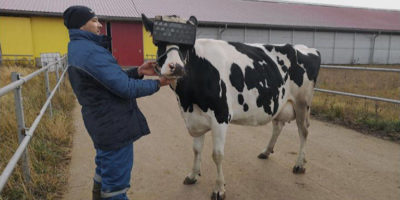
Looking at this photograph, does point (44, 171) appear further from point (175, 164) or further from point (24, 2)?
point (24, 2)

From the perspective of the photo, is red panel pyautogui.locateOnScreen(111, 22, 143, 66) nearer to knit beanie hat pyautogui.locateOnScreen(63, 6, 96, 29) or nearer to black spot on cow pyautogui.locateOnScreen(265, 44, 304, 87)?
black spot on cow pyautogui.locateOnScreen(265, 44, 304, 87)

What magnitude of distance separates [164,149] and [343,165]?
8.44 feet

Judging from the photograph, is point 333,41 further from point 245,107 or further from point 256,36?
point 245,107

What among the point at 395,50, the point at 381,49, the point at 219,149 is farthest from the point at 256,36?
the point at 219,149

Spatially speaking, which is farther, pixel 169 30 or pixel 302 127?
pixel 302 127

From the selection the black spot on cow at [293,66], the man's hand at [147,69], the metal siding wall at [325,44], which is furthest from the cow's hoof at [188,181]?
the metal siding wall at [325,44]

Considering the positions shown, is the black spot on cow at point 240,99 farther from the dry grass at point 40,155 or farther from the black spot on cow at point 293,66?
the dry grass at point 40,155

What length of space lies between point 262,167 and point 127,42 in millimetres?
17395

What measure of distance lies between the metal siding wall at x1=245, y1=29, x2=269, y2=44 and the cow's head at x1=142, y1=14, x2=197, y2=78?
2113 centimetres

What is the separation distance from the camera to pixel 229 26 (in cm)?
2216

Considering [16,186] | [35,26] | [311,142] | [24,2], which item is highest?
[24,2]

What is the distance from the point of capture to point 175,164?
3941 mm

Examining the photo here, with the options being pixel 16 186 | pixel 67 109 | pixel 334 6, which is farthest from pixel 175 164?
pixel 334 6

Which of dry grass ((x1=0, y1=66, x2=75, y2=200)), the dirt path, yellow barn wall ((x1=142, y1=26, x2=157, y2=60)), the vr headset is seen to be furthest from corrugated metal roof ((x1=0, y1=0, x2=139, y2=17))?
the vr headset
